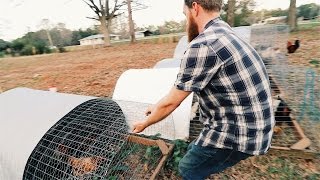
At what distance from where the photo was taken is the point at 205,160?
5.59 ft

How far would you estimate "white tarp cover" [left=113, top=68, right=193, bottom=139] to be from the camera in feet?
10.7

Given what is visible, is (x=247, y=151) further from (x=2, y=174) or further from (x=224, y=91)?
(x=2, y=174)

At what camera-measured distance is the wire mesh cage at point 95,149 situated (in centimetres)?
251

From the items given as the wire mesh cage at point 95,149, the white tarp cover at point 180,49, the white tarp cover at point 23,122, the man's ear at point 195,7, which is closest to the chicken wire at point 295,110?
the wire mesh cage at point 95,149

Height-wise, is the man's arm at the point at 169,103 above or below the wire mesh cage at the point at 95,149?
above

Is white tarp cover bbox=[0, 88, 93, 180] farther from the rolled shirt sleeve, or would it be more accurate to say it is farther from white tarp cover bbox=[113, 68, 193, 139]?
the rolled shirt sleeve

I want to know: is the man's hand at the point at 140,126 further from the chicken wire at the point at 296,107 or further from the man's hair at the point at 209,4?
the chicken wire at the point at 296,107

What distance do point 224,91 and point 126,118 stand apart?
1.97 meters

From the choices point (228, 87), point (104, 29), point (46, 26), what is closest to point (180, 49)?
point (228, 87)

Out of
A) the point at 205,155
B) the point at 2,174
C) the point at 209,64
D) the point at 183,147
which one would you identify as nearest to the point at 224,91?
the point at 209,64

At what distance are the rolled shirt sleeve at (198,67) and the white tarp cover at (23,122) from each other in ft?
4.99

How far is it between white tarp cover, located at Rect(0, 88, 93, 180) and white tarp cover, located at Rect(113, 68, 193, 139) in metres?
0.99

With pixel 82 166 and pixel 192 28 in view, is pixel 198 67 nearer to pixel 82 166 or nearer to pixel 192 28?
pixel 192 28

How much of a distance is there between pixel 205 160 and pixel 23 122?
71.4 inches
